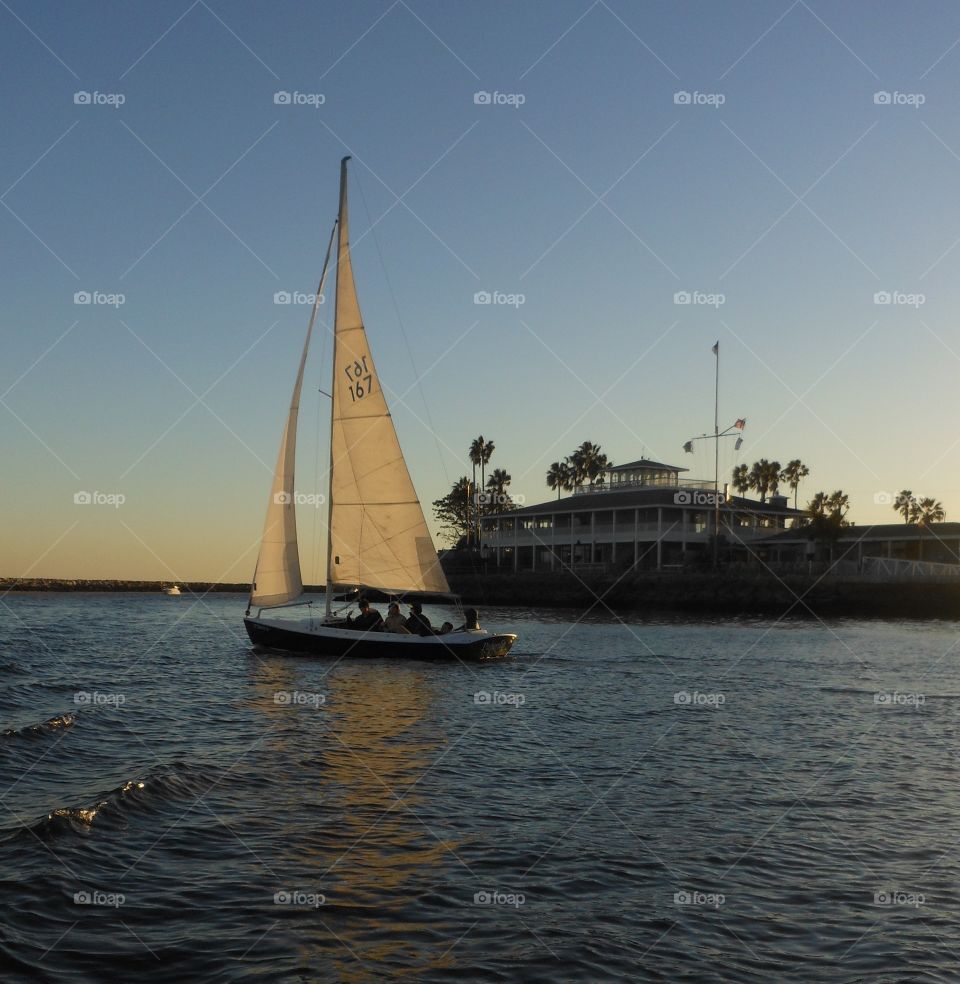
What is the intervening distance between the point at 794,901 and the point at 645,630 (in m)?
47.4

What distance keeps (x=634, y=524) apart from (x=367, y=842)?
78.2 metres

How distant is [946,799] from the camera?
1405 cm

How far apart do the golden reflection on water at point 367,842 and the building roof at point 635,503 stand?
66186mm

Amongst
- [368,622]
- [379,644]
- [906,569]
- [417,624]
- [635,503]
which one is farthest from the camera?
[635,503]

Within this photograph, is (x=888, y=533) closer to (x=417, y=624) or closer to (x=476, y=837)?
(x=417, y=624)

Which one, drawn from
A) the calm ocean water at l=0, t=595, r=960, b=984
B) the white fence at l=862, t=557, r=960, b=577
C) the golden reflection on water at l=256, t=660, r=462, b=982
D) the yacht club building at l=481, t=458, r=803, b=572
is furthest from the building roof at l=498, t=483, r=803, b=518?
the golden reflection on water at l=256, t=660, r=462, b=982

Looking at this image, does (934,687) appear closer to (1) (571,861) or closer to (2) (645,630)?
(1) (571,861)

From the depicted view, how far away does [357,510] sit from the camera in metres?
34.0

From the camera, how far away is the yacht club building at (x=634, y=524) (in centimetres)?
8725

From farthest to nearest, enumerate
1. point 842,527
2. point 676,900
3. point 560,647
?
point 842,527 → point 560,647 → point 676,900

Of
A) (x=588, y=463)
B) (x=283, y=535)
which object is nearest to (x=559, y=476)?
(x=588, y=463)

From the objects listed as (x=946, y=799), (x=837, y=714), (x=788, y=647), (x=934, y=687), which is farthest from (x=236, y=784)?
A: (x=788, y=647)

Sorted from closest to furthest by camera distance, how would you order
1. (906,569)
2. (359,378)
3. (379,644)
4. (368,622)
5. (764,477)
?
(379,644), (368,622), (359,378), (906,569), (764,477)

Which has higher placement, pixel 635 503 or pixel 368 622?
pixel 635 503
